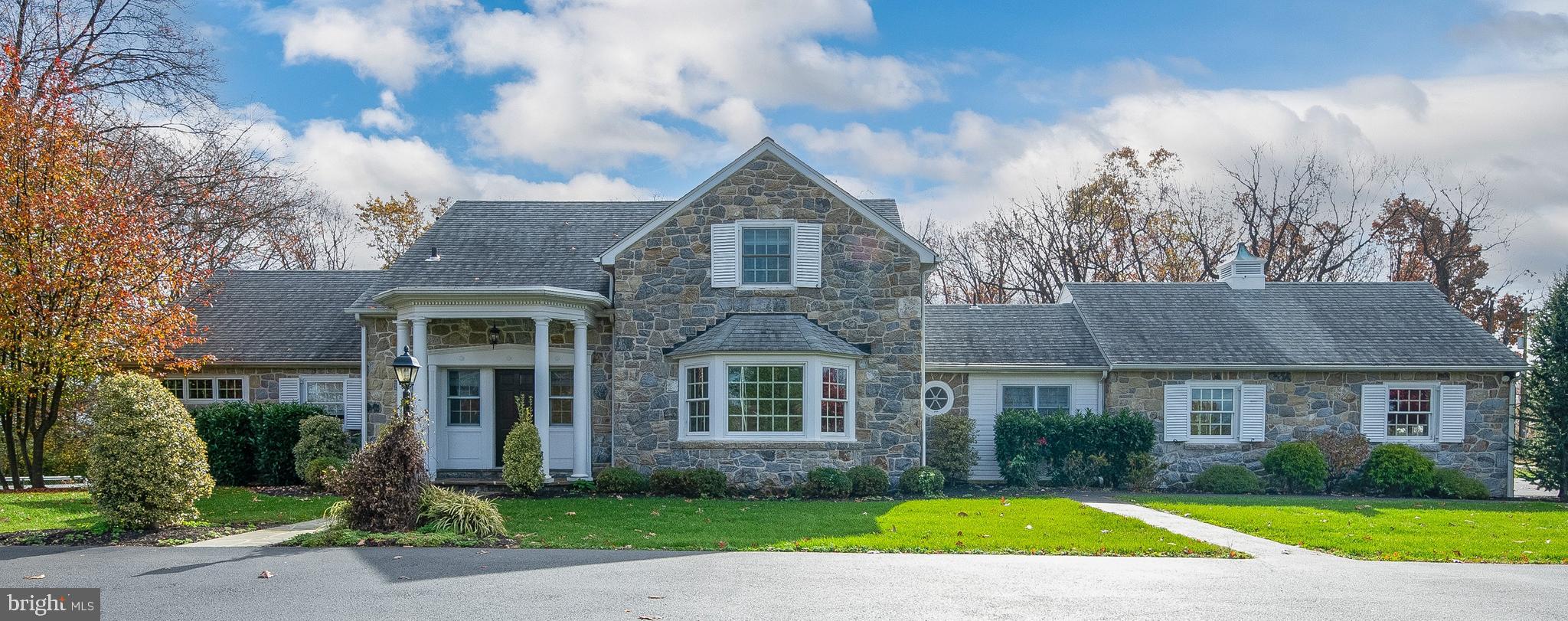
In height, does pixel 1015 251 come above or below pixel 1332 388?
above

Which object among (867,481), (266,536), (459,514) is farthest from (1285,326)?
(266,536)

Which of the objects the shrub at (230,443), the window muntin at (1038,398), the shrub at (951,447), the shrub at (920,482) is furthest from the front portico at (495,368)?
the window muntin at (1038,398)

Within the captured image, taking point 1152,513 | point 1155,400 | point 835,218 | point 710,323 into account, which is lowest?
point 1152,513

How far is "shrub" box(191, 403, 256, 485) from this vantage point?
18.8 m

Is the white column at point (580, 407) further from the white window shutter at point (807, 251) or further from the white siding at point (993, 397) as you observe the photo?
the white siding at point (993, 397)

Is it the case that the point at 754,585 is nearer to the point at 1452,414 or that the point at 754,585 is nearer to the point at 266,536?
the point at 266,536

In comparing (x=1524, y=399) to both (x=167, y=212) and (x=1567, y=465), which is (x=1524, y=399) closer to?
(x=1567, y=465)

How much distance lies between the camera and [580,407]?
1758cm

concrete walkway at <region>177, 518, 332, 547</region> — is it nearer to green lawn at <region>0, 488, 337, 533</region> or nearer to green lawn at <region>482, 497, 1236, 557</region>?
green lawn at <region>0, 488, 337, 533</region>

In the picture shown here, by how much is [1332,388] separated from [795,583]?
1554cm

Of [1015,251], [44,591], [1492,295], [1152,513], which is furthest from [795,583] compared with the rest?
[1492,295]

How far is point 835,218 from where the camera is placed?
58.9 feet

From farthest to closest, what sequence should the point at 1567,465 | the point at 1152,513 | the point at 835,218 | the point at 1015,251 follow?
the point at 1015,251 → the point at 1567,465 → the point at 835,218 → the point at 1152,513

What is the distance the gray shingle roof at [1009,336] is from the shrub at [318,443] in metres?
11.1
